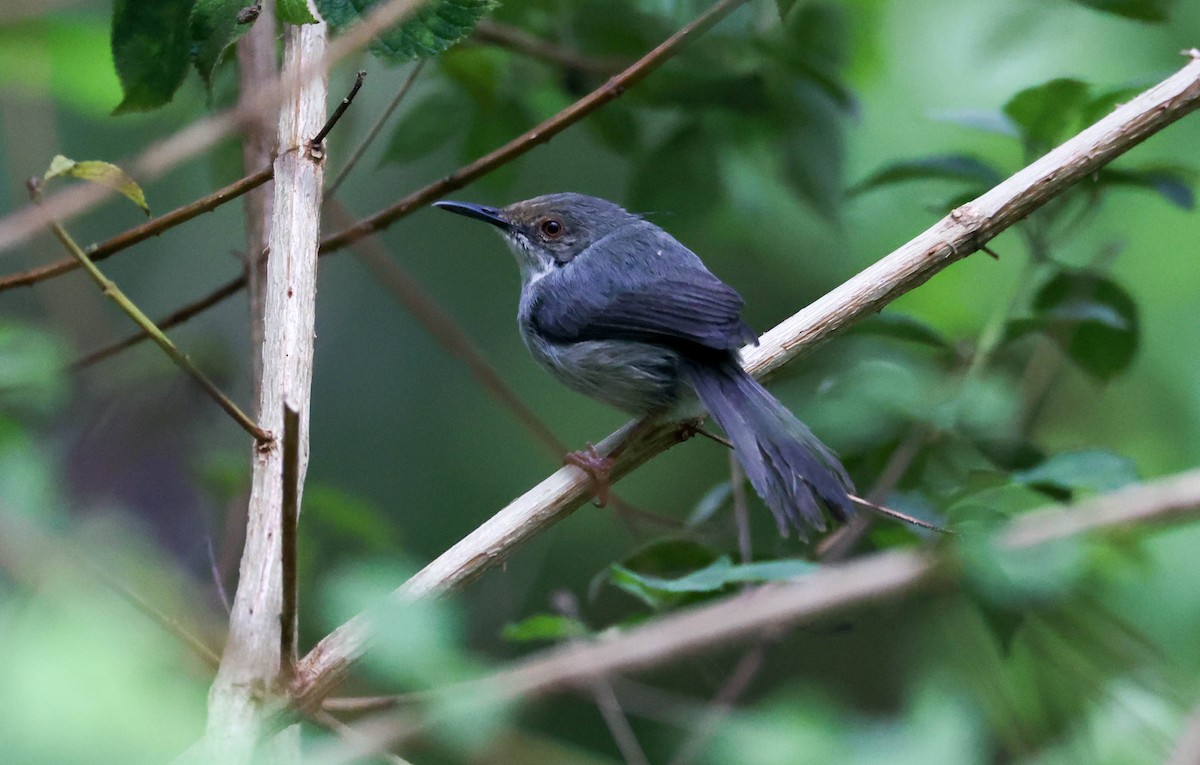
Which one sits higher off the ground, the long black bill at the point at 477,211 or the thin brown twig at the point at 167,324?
the long black bill at the point at 477,211

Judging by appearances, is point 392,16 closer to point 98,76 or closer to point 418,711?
point 418,711

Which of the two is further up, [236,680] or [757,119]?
[757,119]

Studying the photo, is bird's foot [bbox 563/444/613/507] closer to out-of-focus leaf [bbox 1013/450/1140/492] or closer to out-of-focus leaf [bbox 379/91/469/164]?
out-of-focus leaf [bbox 1013/450/1140/492]

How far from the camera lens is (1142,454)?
408 cm

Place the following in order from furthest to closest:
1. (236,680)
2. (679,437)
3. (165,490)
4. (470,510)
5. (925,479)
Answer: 1. (470,510)
2. (165,490)
3. (925,479)
4. (679,437)
5. (236,680)

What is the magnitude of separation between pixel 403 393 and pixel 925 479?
13.9ft

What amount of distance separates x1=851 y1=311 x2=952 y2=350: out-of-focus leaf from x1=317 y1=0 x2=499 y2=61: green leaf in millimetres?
1437

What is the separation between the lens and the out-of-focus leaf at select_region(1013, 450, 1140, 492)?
2.32 m

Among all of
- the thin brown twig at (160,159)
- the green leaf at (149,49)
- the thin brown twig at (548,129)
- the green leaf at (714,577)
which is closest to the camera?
the thin brown twig at (160,159)

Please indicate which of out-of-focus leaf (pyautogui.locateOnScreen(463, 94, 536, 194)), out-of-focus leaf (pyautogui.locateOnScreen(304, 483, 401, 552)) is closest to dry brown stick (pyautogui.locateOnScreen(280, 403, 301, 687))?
out-of-focus leaf (pyautogui.locateOnScreen(304, 483, 401, 552))

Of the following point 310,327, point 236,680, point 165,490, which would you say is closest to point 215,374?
point 165,490

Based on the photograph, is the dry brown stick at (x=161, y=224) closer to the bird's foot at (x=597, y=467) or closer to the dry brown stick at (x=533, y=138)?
the dry brown stick at (x=533, y=138)

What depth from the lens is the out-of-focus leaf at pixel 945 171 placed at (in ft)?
9.97

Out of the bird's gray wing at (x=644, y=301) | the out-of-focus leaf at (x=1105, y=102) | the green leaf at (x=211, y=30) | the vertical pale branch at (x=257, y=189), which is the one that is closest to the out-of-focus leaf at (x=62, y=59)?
the vertical pale branch at (x=257, y=189)
